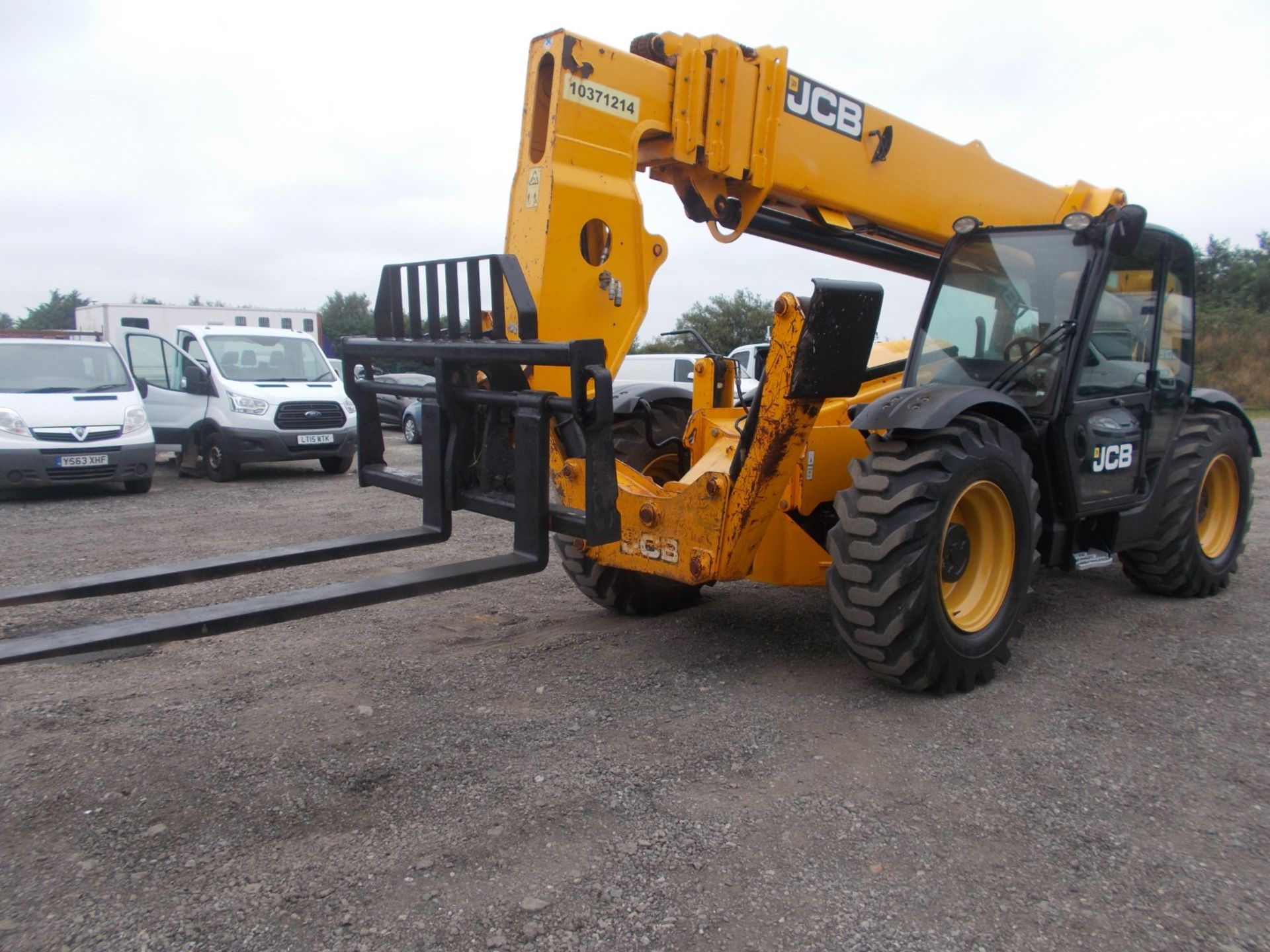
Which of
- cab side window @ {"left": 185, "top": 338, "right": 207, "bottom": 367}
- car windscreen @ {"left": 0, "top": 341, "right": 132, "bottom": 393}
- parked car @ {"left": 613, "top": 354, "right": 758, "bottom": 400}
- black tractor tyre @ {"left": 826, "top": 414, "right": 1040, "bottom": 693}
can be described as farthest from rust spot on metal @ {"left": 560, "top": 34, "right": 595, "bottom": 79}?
parked car @ {"left": 613, "top": 354, "right": 758, "bottom": 400}

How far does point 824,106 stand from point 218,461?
10.1m

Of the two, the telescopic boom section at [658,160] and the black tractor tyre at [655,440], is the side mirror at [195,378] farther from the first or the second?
the telescopic boom section at [658,160]

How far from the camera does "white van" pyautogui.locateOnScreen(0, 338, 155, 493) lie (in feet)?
33.0

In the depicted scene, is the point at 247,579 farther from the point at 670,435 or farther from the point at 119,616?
the point at 670,435

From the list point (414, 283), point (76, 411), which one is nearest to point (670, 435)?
point (414, 283)

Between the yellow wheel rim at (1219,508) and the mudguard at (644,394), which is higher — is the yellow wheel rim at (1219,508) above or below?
below

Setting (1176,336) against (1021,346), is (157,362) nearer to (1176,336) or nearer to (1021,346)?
(1021,346)

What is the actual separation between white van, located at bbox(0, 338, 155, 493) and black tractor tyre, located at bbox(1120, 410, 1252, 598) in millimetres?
9807

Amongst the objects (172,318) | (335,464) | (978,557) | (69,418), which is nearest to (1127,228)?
(978,557)

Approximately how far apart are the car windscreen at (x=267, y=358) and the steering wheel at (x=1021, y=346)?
9982 millimetres

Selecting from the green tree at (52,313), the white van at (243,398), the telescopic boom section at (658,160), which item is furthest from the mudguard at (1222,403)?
the green tree at (52,313)

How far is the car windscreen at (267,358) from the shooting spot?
12547 mm

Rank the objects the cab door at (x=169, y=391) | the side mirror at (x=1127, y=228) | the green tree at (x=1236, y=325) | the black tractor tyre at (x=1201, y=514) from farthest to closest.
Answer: the green tree at (x=1236, y=325) → the cab door at (x=169, y=391) → the black tractor tyre at (x=1201, y=514) → the side mirror at (x=1127, y=228)

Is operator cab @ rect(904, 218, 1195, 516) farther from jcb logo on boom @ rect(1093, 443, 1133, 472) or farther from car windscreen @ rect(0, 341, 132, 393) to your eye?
car windscreen @ rect(0, 341, 132, 393)
